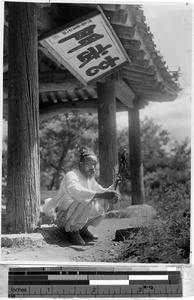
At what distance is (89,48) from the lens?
5.07 metres

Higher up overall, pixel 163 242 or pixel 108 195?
pixel 108 195

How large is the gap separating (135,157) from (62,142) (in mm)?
1154

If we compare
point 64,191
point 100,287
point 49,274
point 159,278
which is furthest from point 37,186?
point 159,278

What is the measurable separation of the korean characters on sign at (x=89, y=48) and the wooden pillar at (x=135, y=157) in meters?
1.43

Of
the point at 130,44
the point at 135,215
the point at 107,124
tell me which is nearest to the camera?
the point at 135,215

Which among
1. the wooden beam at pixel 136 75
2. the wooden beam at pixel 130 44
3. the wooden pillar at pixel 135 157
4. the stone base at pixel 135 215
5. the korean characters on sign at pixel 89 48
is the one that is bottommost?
the stone base at pixel 135 215

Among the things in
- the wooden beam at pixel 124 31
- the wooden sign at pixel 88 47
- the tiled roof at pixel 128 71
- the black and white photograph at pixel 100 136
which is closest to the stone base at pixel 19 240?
the black and white photograph at pixel 100 136

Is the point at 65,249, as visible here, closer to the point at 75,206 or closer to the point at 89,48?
the point at 75,206

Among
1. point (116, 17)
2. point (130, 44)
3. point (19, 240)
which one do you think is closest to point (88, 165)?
point (19, 240)

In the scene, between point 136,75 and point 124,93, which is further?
point 124,93

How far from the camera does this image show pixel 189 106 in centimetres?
447

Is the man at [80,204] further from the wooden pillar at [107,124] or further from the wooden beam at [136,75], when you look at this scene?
the wooden beam at [136,75]

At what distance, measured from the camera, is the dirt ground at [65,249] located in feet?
13.6

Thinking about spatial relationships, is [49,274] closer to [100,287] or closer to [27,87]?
[100,287]
